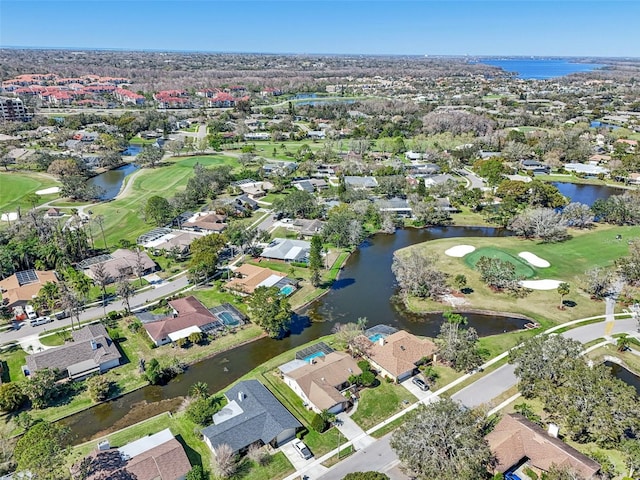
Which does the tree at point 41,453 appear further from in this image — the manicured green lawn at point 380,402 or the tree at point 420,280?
the tree at point 420,280

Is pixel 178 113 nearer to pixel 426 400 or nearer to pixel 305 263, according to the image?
pixel 305 263

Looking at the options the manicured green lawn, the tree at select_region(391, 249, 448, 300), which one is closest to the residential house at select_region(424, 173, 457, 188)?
the tree at select_region(391, 249, 448, 300)

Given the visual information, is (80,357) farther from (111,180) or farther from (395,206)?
(111,180)

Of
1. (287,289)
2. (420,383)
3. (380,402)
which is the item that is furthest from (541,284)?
(287,289)

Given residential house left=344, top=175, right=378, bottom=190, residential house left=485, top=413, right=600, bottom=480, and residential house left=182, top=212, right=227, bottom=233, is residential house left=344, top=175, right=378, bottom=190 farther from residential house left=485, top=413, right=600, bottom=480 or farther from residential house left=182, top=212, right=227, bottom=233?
residential house left=485, top=413, right=600, bottom=480

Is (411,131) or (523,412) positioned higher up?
(411,131)

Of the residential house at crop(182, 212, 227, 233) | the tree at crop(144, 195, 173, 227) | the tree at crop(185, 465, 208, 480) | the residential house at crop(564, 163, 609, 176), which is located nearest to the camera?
the tree at crop(185, 465, 208, 480)

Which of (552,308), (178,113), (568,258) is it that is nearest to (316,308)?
(552,308)
